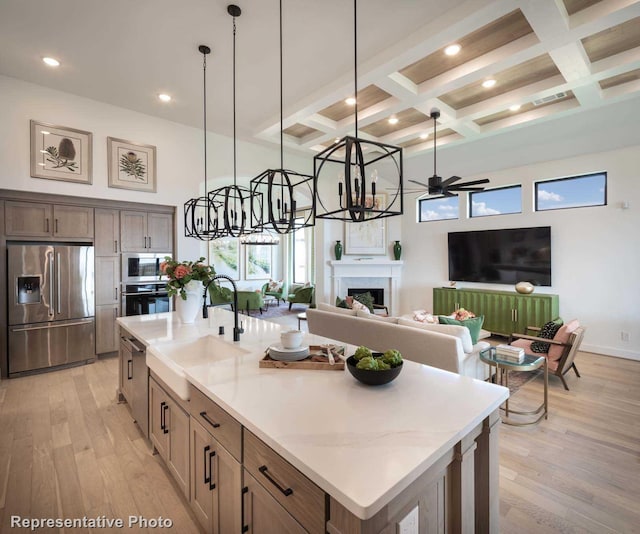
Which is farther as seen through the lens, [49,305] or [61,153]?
[61,153]

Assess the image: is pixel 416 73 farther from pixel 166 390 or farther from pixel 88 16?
pixel 166 390

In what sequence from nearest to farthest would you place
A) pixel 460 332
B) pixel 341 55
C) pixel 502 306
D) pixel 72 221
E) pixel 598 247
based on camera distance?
pixel 460 332
pixel 341 55
pixel 72 221
pixel 598 247
pixel 502 306

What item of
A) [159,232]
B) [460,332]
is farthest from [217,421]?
[159,232]

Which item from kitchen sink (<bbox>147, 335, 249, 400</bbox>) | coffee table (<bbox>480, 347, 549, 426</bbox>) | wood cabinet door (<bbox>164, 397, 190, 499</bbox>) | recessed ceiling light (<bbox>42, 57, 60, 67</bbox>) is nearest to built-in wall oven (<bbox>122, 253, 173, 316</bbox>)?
recessed ceiling light (<bbox>42, 57, 60, 67</bbox>)

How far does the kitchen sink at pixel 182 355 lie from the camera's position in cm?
169

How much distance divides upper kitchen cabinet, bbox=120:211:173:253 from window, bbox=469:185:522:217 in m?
5.53

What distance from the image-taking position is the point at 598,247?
4891 mm

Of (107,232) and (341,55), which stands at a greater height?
(341,55)

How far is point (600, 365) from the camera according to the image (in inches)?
172

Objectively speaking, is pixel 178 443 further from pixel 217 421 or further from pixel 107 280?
pixel 107 280

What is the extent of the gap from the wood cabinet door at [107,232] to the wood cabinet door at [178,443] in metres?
3.39

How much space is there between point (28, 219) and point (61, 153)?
3.05ft

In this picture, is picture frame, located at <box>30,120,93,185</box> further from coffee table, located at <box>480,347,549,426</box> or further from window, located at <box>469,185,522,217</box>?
window, located at <box>469,185,522,217</box>

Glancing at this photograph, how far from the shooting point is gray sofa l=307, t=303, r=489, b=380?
292 centimetres
